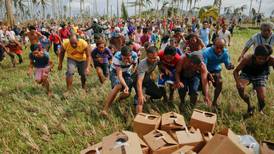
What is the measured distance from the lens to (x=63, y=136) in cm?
486

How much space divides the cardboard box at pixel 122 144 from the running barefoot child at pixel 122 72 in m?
1.81

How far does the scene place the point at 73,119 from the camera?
5.41m

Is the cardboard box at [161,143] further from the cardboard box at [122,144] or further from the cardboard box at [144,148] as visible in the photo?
the cardboard box at [122,144]

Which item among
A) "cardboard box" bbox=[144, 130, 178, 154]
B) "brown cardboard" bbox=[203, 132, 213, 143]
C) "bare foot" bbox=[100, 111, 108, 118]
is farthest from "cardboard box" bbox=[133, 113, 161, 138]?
"bare foot" bbox=[100, 111, 108, 118]

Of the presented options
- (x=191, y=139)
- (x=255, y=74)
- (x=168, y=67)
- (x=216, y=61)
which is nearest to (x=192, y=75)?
(x=168, y=67)

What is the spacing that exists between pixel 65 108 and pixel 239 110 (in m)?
3.34

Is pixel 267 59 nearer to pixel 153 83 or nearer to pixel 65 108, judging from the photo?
pixel 153 83

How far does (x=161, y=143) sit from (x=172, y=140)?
0.53 feet

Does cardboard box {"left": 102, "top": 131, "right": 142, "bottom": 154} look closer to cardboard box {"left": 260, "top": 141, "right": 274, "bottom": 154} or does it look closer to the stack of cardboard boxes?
the stack of cardboard boxes

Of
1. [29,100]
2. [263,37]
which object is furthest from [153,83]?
[29,100]

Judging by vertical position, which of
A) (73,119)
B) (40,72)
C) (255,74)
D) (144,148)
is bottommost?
(73,119)

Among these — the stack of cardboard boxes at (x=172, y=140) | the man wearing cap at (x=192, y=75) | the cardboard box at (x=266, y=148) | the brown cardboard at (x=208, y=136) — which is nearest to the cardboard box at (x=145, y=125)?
the stack of cardboard boxes at (x=172, y=140)

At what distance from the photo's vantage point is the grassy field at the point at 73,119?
14.9 feet

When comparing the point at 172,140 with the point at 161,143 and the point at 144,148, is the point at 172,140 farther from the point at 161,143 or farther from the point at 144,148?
the point at 144,148
